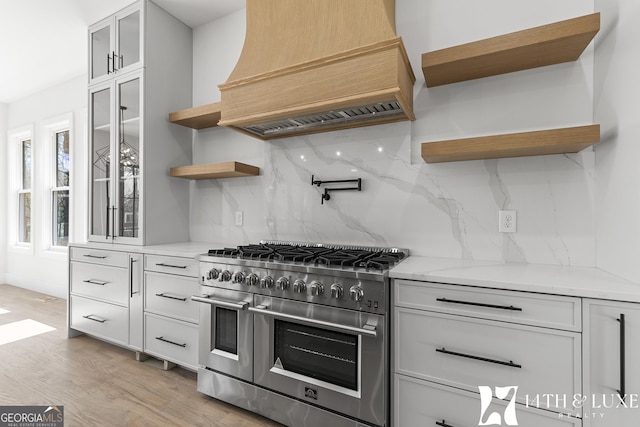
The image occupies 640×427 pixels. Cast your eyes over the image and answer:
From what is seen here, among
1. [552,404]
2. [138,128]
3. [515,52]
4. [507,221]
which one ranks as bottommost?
[552,404]

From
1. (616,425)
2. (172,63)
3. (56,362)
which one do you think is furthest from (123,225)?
(616,425)

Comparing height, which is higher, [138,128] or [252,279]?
[138,128]

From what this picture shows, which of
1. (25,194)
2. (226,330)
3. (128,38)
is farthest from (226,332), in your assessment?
(25,194)

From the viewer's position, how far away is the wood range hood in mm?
1698

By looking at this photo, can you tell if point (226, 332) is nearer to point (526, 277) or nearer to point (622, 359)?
point (526, 277)

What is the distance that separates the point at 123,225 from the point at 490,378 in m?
2.88

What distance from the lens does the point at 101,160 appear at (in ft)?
9.64

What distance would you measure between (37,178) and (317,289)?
17.0 ft

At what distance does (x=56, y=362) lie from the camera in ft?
8.05

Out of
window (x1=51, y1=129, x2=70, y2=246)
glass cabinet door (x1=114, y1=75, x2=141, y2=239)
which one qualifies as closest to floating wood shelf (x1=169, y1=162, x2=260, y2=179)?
glass cabinet door (x1=114, y1=75, x2=141, y2=239)

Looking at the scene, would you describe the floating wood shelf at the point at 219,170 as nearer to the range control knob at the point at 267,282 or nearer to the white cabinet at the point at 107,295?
the white cabinet at the point at 107,295

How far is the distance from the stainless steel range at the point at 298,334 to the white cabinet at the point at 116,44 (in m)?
2.01

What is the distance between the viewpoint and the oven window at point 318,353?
5.22ft

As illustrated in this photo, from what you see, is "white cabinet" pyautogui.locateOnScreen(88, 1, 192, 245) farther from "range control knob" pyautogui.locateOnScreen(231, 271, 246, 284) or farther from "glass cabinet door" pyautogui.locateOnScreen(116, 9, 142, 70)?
"range control knob" pyautogui.locateOnScreen(231, 271, 246, 284)
